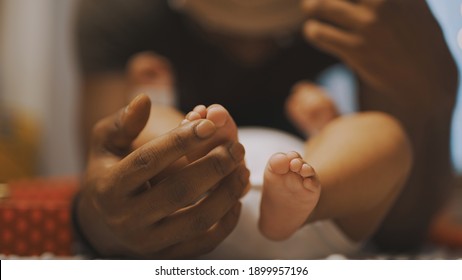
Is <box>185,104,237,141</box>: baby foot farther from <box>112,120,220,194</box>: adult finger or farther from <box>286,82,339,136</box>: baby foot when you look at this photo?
<box>286,82,339,136</box>: baby foot

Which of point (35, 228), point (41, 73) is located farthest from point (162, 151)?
point (41, 73)

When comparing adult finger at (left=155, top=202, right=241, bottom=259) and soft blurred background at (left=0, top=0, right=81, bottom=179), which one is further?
soft blurred background at (left=0, top=0, right=81, bottom=179)

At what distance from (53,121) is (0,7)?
1.13 feet

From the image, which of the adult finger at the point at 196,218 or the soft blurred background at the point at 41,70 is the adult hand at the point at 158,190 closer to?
the adult finger at the point at 196,218

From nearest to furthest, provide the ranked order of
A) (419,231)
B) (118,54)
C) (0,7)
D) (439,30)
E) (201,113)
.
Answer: (201,113), (439,30), (419,231), (118,54), (0,7)

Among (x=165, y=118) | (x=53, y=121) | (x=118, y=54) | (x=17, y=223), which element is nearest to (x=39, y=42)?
(x=53, y=121)

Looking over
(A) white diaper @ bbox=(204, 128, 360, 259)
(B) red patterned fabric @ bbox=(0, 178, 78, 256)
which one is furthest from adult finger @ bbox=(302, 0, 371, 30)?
(B) red patterned fabric @ bbox=(0, 178, 78, 256)

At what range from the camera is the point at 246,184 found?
14.9 inches

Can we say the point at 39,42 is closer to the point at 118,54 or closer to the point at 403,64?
the point at 118,54

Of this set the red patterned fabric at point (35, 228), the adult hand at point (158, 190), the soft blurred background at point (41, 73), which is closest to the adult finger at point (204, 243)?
the adult hand at point (158, 190)

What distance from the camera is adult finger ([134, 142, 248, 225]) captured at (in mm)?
352

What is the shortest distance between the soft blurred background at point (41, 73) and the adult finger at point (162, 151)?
1221 mm

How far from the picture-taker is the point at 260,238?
Answer: 0.41 meters

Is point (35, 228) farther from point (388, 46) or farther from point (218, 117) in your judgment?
point (388, 46)
